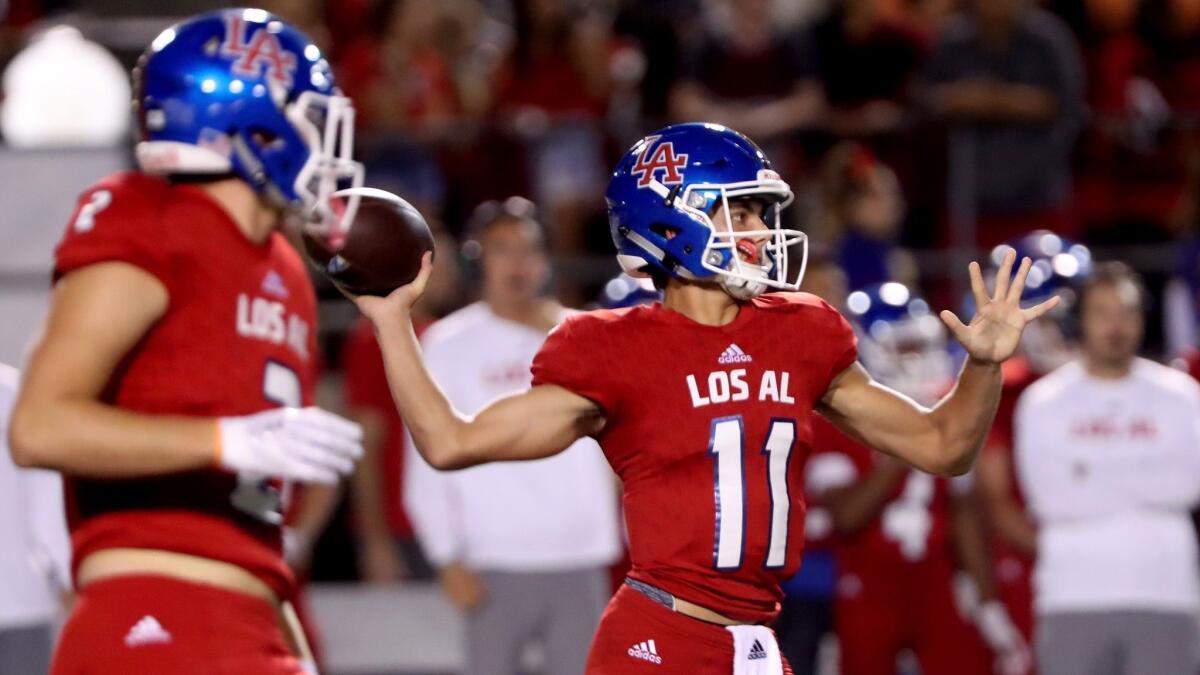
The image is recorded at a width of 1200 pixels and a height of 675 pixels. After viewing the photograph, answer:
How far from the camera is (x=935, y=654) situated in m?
6.78

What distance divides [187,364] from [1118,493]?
363cm

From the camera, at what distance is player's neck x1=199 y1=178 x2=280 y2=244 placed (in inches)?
139

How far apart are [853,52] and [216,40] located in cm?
567

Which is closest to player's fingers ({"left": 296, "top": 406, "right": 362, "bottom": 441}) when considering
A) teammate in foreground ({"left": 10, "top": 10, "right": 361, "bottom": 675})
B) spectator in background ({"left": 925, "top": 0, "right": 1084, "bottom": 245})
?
teammate in foreground ({"left": 10, "top": 10, "right": 361, "bottom": 675})

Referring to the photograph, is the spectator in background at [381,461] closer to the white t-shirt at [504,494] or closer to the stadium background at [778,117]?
the stadium background at [778,117]

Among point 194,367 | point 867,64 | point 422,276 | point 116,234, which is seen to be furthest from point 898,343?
point 116,234

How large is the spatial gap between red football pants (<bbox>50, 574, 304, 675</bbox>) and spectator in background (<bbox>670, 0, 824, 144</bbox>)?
556 centimetres

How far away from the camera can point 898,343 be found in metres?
6.91

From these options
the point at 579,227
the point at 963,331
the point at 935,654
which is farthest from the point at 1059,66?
the point at 963,331

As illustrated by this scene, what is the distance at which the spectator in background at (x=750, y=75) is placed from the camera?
849 centimetres

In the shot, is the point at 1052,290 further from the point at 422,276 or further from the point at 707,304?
the point at 422,276

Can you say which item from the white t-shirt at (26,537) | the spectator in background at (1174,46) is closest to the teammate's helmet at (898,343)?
the spectator in background at (1174,46)

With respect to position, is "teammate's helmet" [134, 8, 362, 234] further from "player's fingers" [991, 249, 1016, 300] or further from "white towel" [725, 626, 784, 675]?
"player's fingers" [991, 249, 1016, 300]

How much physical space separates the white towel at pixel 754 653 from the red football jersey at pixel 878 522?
11.0 ft
